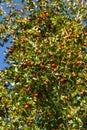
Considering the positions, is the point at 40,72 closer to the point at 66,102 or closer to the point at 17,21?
the point at 66,102

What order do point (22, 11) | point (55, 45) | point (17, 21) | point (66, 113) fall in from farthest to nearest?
point (22, 11)
point (17, 21)
point (55, 45)
point (66, 113)

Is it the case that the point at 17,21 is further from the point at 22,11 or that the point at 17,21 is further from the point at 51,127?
the point at 51,127

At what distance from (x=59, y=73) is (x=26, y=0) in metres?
7.27

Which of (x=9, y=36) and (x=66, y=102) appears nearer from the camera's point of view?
(x=66, y=102)

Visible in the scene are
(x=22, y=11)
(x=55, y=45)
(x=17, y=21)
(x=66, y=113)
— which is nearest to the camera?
(x=66, y=113)

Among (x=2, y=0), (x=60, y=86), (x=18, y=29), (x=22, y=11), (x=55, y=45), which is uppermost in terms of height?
(x=2, y=0)

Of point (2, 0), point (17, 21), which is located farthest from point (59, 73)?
point (2, 0)

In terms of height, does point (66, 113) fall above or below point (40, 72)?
below

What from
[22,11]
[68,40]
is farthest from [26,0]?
[68,40]

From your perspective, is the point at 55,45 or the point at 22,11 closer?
the point at 55,45

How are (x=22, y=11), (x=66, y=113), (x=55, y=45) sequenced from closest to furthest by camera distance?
(x=66, y=113) < (x=55, y=45) < (x=22, y=11)

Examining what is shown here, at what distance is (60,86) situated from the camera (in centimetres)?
1341

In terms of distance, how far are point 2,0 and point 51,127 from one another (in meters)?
9.74

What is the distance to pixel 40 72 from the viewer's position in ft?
44.5
